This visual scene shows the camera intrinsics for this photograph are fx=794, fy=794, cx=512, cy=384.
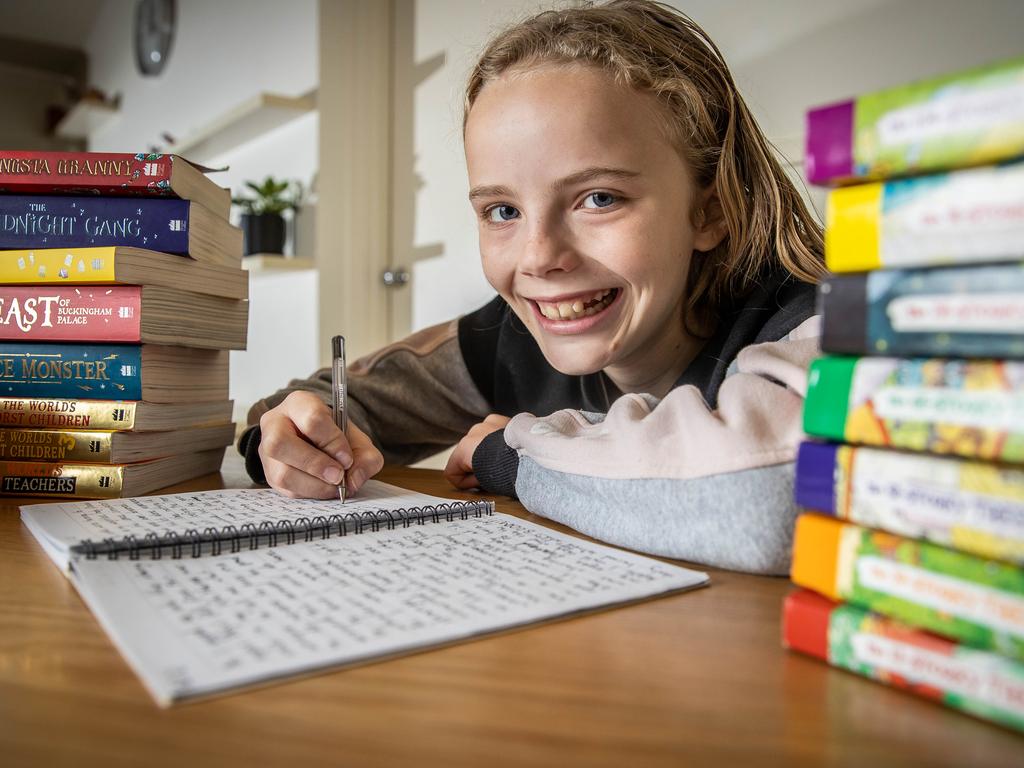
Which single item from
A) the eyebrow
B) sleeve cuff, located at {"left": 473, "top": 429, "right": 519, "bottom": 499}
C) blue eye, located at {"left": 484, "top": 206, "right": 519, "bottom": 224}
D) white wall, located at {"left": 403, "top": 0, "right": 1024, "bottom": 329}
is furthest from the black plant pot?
sleeve cuff, located at {"left": 473, "top": 429, "right": 519, "bottom": 499}

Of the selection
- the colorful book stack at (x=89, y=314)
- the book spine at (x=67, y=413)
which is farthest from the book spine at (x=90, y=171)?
the book spine at (x=67, y=413)

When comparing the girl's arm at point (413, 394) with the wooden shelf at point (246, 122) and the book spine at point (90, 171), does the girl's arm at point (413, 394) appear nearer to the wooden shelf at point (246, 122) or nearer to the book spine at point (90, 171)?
the book spine at point (90, 171)

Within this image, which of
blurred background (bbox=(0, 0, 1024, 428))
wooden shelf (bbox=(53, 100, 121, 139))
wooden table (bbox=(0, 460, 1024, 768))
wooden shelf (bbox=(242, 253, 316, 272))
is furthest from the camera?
wooden shelf (bbox=(53, 100, 121, 139))

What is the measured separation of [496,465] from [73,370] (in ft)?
1.42

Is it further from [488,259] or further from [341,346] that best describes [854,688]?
[488,259]

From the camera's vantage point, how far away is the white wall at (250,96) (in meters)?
2.54

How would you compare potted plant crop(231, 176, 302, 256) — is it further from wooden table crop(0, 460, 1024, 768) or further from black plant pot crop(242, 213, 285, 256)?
wooden table crop(0, 460, 1024, 768)

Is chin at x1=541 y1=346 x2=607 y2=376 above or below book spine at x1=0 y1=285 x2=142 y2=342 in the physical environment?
below

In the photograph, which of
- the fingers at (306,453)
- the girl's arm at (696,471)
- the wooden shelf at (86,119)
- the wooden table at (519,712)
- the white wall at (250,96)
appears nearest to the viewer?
the wooden table at (519,712)

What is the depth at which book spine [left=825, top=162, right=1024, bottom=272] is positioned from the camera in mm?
297

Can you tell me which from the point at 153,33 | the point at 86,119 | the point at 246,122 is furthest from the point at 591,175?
the point at 86,119

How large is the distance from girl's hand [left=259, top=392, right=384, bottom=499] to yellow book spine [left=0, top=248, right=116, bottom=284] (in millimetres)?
219

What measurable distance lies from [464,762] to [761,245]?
788 mm

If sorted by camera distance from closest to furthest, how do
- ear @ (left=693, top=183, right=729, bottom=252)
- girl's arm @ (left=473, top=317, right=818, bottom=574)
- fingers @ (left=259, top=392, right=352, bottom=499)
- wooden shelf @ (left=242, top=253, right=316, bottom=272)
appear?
girl's arm @ (left=473, top=317, right=818, bottom=574) < fingers @ (left=259, top=392, right=352, bottom=499) < ear @ (left=693, top=183, right=729, bottom=252) < wooden shelf @ (left=242, top=253, right=316, bottom=272)
